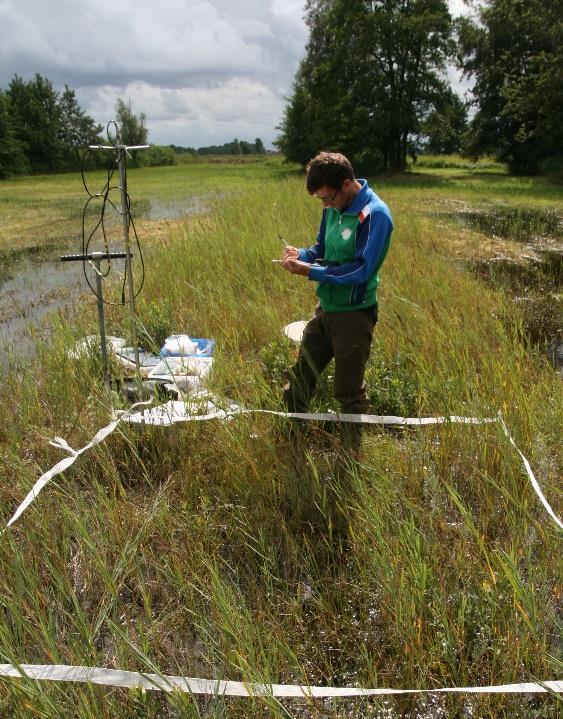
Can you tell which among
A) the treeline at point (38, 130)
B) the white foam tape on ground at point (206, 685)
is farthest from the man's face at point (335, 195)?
the treeline at point (38, 130)

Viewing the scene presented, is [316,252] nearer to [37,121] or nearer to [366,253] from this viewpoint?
[366,253]

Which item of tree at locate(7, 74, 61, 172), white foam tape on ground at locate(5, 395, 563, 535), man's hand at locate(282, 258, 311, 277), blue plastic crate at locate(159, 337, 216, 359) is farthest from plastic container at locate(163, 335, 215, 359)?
tree at locate(7, 74, 61, 172)

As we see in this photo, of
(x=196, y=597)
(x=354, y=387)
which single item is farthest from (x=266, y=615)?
(x=354, y=387)

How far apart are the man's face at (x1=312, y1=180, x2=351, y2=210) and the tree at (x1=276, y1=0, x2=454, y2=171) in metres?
24.9

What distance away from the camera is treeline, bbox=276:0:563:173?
24000mm

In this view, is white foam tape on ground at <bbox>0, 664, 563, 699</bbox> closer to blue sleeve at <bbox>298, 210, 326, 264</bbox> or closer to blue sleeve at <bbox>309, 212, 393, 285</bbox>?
blue sleeve at <bbox>309, 212, 393, 285</bbox>

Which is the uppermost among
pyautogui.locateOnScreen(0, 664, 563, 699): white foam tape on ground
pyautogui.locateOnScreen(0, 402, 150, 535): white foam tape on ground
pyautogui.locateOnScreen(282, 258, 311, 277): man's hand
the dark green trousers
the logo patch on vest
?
the logo patch on vest

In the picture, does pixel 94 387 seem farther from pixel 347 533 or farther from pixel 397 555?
pixel 397 555

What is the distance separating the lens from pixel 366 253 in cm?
234

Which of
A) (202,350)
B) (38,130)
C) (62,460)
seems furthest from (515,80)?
(38,130)

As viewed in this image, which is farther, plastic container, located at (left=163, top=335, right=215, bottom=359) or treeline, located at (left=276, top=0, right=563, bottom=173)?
treeline, located at (left=276, top=0, right=563, bottom=173)

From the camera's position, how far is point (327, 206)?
253 cm

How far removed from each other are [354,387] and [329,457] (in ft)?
1.14

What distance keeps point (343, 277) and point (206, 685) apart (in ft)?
5.07
